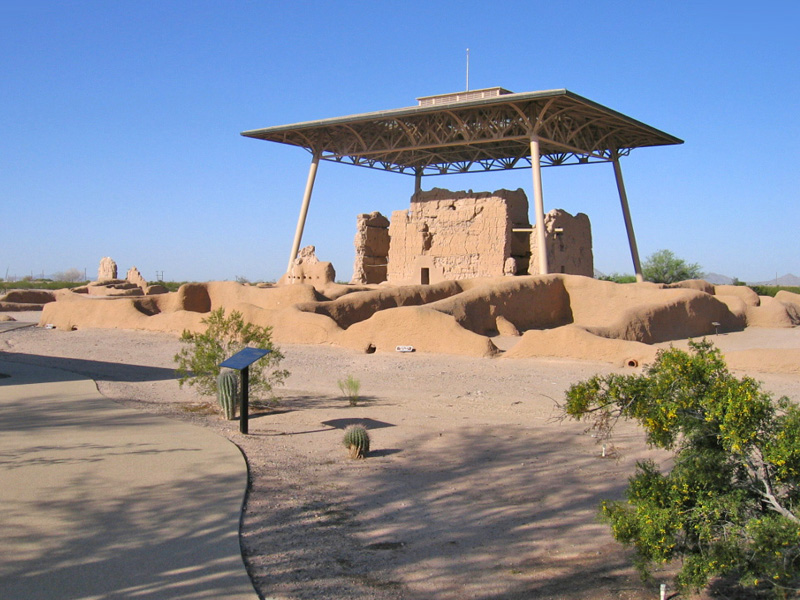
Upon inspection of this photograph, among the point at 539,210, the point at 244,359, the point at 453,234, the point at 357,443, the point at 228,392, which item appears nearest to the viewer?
the point at 357,443

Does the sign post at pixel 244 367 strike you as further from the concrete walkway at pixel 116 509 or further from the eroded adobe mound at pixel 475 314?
the eroded adobe mound at pixel 475 314

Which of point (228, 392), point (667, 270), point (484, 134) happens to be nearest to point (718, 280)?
point (667, 270)

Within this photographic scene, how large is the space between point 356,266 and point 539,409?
21412 millimetres

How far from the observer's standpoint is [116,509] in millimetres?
5551

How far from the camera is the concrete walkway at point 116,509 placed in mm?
4336

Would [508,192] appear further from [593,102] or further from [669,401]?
[669,401]

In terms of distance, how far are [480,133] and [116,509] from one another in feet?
84.4

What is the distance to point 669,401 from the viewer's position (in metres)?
4.36

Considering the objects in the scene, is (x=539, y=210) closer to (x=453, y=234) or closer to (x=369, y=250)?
(x=453, y=234)

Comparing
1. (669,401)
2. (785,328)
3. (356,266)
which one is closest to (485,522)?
(669,401)

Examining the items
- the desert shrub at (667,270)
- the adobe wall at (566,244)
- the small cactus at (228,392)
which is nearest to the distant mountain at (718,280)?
the desert shrub at (667,270)

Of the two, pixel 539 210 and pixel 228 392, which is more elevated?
pixel 539 210

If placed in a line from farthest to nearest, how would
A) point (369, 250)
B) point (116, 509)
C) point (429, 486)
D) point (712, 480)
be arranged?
point (369, 250), point (429, 486), point (116, 509), point (712, 480)

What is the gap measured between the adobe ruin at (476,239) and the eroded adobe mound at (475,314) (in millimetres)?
3258
